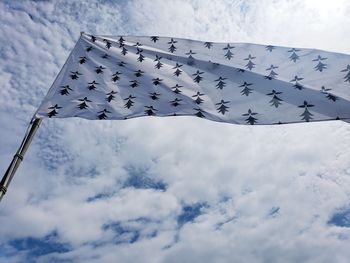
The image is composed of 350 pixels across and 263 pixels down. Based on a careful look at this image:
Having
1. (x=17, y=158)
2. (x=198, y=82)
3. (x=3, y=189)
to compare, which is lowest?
(x=3, y=189)

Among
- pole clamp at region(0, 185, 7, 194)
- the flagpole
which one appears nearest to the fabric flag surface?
the flagpole

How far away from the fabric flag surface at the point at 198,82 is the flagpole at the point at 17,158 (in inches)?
38.6

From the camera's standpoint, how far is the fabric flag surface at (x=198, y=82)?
12.8 metres

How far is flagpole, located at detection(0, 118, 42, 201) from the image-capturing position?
29.1ft

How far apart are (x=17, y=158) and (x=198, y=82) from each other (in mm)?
7543

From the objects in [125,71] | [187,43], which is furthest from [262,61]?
[125,71]

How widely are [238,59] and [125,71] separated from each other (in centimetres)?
467

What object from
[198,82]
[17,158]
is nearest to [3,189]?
[17,158]

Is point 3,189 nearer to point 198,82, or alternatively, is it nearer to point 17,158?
point 17,158

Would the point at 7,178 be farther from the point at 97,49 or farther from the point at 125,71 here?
the point at 97,49

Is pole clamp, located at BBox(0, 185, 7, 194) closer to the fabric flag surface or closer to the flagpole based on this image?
the flagpole

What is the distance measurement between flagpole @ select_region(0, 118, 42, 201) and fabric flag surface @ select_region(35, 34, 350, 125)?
981 millimetres

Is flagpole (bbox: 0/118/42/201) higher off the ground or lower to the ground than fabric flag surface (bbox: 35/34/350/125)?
lower

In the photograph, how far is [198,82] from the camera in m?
14.8
